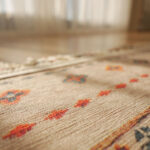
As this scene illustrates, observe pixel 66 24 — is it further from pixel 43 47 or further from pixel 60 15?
pixel 43 47

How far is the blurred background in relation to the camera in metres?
1.39

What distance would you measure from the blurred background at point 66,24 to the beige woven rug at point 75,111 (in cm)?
43

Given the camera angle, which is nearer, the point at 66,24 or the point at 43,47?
the point at 43,47

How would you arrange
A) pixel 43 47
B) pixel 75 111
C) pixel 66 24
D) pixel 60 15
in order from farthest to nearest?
pixel 66 24, pixel 60 15, pixel 43 47, pixel 75 111

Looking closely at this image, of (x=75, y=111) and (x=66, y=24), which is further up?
(x=66, y=24)

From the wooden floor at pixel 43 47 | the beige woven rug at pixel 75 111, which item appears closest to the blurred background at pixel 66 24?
the wooden floor at pixel 43 47

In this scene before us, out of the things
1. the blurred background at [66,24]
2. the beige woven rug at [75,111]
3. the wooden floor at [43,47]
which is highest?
the blurred background at [66,24]

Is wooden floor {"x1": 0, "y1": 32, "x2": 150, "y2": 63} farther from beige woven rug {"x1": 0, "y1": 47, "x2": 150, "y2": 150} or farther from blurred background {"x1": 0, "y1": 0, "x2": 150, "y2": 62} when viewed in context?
beige woven rug {"x1": 0, "y1": 47, "x2": 150, "y2": 150}

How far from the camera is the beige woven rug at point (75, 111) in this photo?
12.6 inches

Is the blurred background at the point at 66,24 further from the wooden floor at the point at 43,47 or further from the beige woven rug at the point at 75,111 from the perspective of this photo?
the beige woven rug at the point at 75,111

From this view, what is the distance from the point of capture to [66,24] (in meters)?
2.37

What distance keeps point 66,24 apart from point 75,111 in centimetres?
215

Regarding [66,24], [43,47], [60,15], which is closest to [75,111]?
[43,47]

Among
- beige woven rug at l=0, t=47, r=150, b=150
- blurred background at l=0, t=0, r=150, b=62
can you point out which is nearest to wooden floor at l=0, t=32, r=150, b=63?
blurred background at l=0, t=0, r=150, b=62
